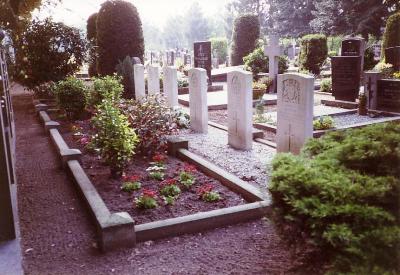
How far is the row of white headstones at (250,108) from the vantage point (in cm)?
650

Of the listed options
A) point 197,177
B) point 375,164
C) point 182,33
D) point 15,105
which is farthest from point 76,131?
point 182,33

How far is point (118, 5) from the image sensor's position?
1719 centimetres

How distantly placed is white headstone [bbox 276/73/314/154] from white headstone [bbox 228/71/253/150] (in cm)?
78

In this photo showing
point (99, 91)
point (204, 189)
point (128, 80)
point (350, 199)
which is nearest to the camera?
point (350, 199)

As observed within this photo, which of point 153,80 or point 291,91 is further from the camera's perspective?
point 153,80

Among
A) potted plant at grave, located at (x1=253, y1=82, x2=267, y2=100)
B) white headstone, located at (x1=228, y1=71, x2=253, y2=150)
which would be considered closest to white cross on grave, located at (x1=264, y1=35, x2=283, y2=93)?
potted plant at grave, located at (x1=253, y1=82, x2=267, y2=100)

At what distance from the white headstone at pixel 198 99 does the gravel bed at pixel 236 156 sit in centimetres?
28

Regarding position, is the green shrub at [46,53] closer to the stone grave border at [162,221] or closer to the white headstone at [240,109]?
the white headstone at [240,109]

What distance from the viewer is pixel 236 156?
7535mm

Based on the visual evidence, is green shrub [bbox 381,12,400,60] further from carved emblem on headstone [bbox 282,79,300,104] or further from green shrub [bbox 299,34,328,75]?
carved emblem on headstone [bbox 282,79,300,104]

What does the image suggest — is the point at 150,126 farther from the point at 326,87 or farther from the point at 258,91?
the point at 326,87

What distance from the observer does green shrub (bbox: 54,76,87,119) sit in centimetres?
1085

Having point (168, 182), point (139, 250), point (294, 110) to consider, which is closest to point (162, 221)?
point (139, 250)

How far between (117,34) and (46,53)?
3.19 metres
